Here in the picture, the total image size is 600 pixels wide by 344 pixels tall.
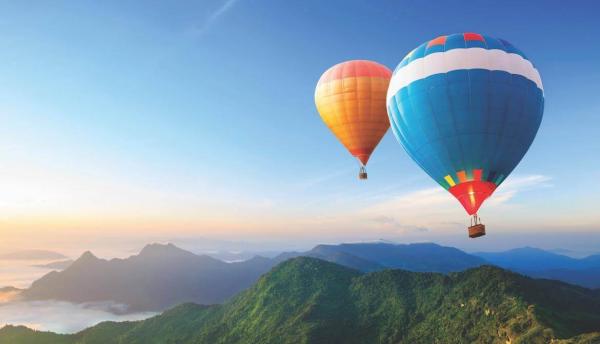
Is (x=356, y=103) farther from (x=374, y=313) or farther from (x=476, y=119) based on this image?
(x=374, y=313)

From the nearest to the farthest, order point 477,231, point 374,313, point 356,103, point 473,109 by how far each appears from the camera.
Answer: point 477,231, point 473,109, point 356,103, point 374,313

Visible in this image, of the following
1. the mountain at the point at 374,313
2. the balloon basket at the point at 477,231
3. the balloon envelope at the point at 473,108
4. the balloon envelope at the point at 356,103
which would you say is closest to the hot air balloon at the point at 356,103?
the balloon envelope at the point at 356,103

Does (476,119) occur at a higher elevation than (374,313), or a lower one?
higher

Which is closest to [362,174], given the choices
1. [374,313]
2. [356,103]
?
[356,103]

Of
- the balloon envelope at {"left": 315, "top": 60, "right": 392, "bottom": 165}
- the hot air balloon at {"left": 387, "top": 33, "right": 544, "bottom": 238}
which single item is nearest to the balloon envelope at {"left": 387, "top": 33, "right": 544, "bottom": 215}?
the hot air balloon at {"left": 387, "top": 33, "right": 544, "bottom": 238}

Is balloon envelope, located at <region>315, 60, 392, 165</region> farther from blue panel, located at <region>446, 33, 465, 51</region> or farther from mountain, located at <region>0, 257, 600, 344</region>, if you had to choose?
mountain, located at <region>0, 257, 600, 344</region>

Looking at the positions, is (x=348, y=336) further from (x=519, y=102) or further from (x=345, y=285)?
(x=519, y=102)

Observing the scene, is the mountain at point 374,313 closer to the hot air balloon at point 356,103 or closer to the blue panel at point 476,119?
the blue panel at point 476,119

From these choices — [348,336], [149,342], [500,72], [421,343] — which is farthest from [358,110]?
[149,342]
